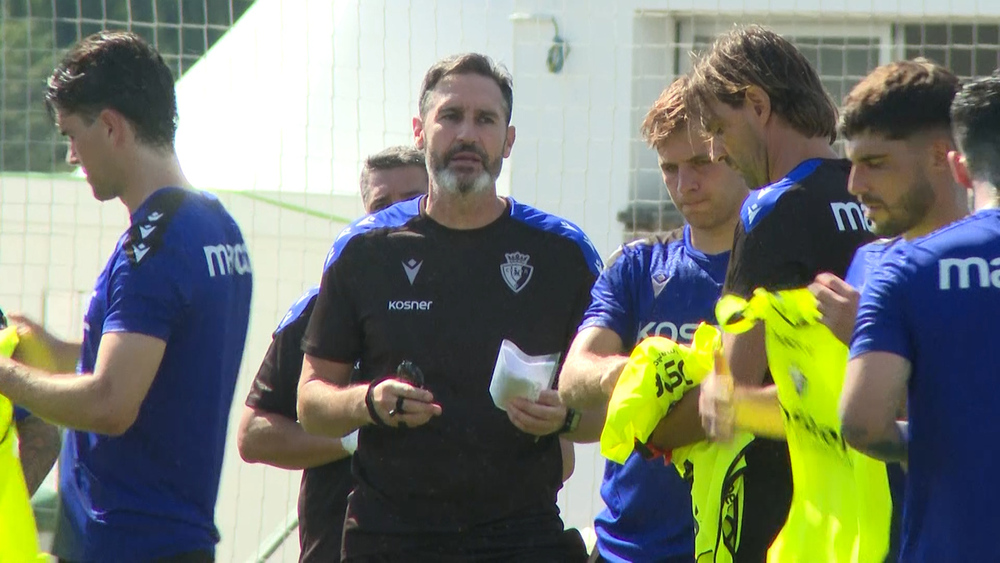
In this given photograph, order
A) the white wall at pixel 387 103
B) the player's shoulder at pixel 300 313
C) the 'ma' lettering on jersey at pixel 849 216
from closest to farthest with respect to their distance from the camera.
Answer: the 'ma' lettering on jersey at pixel 849 216, the player's shoulder at pixel 300 313, the white wall at pixel 387 103

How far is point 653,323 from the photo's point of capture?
3998 mm

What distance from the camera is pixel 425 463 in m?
4.03

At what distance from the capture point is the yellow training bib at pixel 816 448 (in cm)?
312

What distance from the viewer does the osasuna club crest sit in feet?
13.6

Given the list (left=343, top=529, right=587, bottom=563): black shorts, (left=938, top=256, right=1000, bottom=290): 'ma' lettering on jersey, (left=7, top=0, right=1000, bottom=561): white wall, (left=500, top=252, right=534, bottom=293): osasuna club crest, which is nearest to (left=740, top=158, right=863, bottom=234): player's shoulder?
(left=938, top=256, right=1000, bottom=290): 'ma' lettering on jersey

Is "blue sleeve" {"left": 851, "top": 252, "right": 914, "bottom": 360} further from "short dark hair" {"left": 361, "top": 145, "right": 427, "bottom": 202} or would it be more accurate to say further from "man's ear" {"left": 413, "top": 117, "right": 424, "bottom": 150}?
"short dark hair" {"left": 361, "top": 145, "right": 427, "bottom": 202}

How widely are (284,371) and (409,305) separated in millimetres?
729

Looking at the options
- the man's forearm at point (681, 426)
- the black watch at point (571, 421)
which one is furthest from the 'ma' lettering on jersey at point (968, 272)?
the black watch at point (571, 421)

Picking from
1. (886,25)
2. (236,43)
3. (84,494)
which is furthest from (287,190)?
(84,494)

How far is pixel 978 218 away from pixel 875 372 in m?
0.36

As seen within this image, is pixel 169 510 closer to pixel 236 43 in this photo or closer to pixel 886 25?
pixel 236 43

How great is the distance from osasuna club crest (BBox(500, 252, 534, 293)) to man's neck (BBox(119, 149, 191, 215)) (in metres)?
0.93

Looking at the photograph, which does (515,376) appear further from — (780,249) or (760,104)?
(760,104)

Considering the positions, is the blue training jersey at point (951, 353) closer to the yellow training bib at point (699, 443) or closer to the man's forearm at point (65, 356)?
the yellow training bib at point (699, 443)
